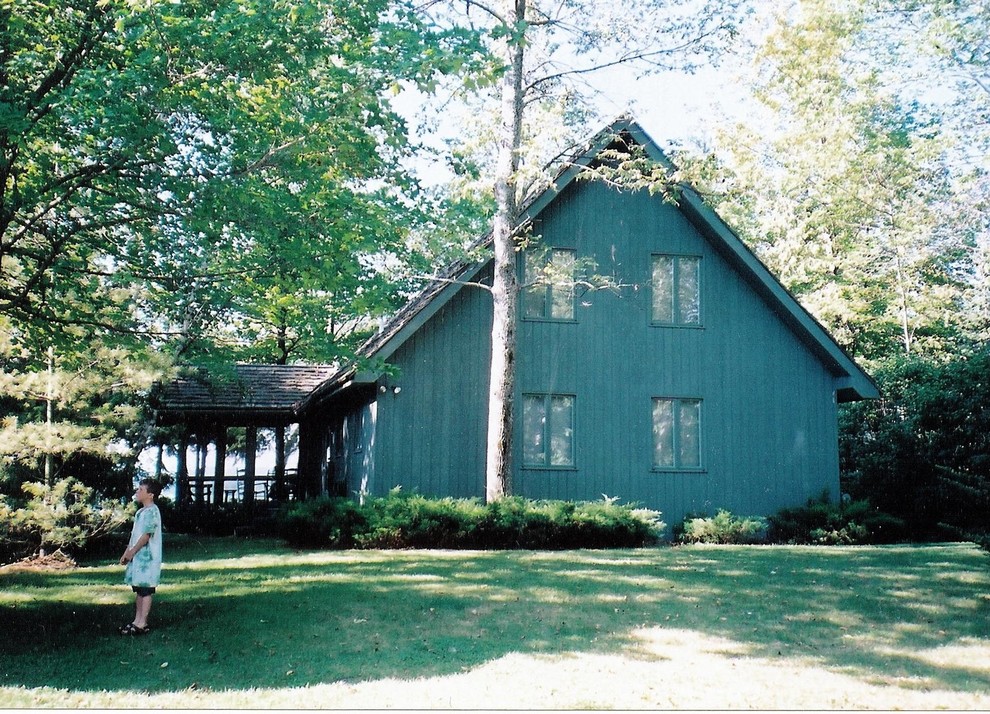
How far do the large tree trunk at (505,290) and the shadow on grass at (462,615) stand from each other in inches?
109

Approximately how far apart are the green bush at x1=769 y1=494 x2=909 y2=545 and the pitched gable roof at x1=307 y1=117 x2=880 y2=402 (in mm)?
2997

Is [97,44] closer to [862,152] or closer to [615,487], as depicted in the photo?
[615,487]

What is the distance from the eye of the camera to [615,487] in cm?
1891

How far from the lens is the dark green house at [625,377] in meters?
18.3

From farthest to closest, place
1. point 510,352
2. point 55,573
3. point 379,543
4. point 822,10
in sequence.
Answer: point 822,10 < point 510,352 < point 379,543 < point 55,573

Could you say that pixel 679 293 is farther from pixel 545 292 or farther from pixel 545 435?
pixel 545 435

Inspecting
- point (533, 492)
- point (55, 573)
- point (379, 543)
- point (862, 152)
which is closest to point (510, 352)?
point (533, 492)

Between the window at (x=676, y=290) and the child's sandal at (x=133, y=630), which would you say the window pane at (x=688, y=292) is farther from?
the child's sandal at (x=133, y=630)

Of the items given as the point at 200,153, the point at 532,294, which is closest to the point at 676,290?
the point at 532,294

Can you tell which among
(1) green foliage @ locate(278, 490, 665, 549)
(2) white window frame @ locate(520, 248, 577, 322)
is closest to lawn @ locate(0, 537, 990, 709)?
(1) green foliage @ locate(278, 490, 665, 549)

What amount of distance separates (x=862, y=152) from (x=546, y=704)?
27.8 meters

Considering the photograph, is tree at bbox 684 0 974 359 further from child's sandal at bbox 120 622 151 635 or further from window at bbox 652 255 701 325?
child's sandal at bbox 120 622 151 635

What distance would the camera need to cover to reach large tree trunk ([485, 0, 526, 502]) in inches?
675

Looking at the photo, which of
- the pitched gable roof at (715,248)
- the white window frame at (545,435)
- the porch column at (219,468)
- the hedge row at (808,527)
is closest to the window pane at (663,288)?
the pitched gable roof at (715,248)
